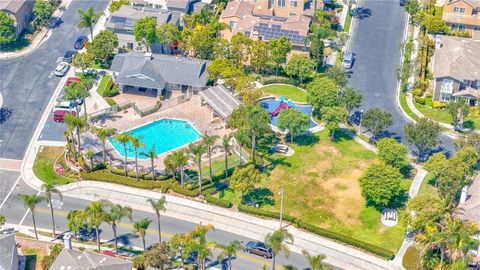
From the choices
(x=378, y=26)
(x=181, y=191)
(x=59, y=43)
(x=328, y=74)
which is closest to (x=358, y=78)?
(x=328, y=74)

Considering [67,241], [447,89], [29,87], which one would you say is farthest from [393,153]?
[29,87]

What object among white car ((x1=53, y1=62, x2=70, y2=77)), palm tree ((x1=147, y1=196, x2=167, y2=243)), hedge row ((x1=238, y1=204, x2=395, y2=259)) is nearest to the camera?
palm tree ((x1=147, y1=196, x2=167, y2=243))

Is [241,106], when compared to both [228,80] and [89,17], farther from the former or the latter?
[89,17]

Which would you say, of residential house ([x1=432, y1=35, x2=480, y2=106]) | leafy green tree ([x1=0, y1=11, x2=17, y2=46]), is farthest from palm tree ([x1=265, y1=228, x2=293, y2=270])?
leafy green tree ([x1=0, y1=11, x2=17, y2=46])

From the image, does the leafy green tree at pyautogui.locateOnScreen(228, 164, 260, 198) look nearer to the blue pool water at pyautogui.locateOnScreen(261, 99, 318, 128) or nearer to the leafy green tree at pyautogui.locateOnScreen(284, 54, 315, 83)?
the blue pool water at pyautogui.locateOnScreen(261, 99, 318, 128)

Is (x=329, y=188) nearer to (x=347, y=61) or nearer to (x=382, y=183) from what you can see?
(x=382, y=183)

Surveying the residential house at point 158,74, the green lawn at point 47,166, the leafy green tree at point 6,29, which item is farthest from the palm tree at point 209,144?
the leafy green tree at point 6,29
